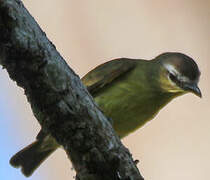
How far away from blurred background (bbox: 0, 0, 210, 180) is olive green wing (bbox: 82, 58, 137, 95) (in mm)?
655

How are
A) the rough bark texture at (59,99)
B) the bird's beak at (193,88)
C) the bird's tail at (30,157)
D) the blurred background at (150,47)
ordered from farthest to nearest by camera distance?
the blurred background at (150,47)
the bird's tail at (30,157)
the bird's beak at (193,88)
the rough bark texture at (59,99)

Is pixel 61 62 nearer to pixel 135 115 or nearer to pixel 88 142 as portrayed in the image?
pixel 88 142

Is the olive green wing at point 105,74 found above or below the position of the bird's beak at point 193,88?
above

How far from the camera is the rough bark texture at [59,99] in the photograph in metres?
0.84

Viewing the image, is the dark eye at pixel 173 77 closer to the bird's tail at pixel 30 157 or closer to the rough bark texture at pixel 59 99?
the bird's tail at pixel 30 157

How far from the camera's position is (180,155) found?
8.14 ft

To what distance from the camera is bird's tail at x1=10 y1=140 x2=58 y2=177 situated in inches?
66.9

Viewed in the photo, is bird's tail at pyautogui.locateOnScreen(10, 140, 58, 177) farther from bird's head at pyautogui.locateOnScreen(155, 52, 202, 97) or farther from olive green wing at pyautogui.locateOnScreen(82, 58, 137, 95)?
bird's head at pyautogui.locateOnScreen(155, 52, 202, 97)

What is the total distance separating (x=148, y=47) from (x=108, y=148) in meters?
1.60

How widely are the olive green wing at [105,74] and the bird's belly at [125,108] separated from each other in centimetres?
3

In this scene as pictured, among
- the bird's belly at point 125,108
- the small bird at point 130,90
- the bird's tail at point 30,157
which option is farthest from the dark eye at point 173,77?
the bird's tail at point 30,157

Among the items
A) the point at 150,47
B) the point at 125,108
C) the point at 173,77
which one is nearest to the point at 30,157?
the point at 125,108

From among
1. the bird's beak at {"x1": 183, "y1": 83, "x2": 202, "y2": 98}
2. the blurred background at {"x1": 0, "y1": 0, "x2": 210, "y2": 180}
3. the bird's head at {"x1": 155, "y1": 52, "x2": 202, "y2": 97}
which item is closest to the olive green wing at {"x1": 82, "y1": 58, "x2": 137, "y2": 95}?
the bird's head at {"x1": 155, "y1": 52, "x2": 202, "y2": 97}

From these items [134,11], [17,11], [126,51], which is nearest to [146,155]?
[126,51]
